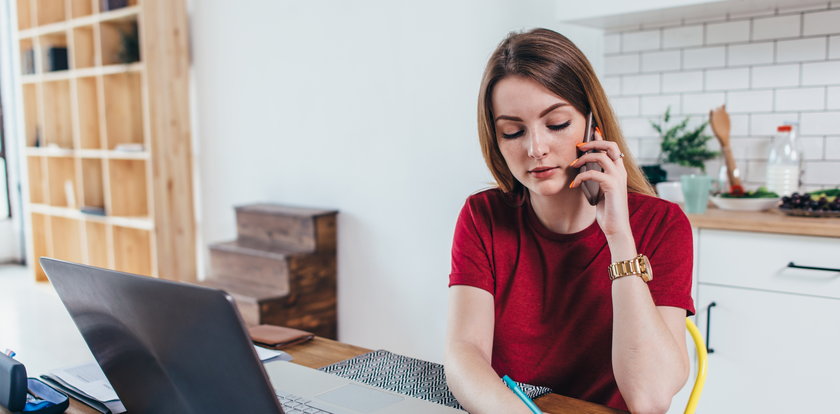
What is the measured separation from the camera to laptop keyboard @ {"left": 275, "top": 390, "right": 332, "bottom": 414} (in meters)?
0.98

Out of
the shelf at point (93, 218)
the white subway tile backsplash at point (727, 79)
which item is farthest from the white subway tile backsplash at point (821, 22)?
the shelf at point (93, 218)

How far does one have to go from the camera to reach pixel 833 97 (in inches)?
97.8

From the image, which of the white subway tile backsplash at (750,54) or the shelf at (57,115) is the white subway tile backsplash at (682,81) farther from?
the shelf at (57,115)

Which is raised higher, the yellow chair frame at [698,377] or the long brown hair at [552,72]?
the long brown hair at [552,72]

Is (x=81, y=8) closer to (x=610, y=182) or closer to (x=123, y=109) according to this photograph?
(x=123, y=109)

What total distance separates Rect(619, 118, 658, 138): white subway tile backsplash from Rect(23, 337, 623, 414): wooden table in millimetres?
1994

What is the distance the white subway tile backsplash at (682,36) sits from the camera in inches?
108

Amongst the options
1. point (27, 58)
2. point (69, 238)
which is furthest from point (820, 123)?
point (27, 58)

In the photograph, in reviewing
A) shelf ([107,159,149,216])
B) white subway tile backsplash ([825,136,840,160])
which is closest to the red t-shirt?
white subway tile backsplash ([825,136,840,160])

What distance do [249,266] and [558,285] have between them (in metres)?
2.50

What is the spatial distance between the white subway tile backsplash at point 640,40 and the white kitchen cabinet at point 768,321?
94cm

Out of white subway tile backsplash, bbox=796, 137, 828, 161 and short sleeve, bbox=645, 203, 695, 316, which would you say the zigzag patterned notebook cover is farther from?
white subway tile backsplash, bbox=796, 137, 828, 161

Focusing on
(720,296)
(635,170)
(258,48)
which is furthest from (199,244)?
(635,170)

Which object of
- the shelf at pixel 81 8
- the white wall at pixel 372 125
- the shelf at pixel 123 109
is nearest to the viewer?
the white wall at pixel 372 125
